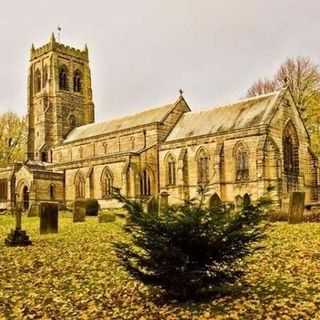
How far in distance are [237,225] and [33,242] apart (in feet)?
31.6

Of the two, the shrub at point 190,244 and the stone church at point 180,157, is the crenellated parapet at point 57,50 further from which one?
the shrub at point 190,244

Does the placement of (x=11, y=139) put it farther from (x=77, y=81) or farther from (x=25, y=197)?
(x=25, y=197)

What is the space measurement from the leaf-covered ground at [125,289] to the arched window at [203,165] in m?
25.9

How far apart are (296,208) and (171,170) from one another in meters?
23.9

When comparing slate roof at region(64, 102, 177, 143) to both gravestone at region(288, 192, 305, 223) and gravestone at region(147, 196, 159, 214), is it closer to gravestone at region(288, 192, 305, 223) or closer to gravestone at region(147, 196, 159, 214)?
gravestone at region(147, 196, 159, 214)

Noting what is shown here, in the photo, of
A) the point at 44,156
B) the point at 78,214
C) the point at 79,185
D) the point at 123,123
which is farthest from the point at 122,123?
the point at 78,214

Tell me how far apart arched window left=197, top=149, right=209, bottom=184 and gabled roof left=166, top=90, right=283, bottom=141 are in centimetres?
177

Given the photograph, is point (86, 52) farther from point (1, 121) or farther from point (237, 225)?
point (237, 225)

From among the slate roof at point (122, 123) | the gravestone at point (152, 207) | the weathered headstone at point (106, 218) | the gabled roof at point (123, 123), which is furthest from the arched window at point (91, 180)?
the gravestone at point (152, 207)

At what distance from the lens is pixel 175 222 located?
6.54 meters

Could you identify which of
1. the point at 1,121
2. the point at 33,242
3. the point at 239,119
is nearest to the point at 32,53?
the point at 1,121

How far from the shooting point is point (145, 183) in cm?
4081

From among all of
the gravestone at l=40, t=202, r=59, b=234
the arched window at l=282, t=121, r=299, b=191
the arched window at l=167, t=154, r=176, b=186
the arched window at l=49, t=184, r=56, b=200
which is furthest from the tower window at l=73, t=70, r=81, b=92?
the gravestone at l=40, t=202, r=59, b=234

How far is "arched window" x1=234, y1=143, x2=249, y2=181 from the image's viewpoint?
35.9m
